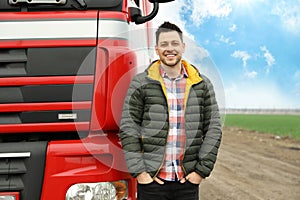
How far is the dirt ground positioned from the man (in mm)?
3366

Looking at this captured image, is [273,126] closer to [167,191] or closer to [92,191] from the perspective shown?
[167,191]

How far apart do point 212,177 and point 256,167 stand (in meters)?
1.44

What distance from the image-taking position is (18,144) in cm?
313

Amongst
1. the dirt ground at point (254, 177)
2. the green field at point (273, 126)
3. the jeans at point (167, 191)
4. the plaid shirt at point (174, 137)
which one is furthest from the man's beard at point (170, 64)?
the green field at point (273, 126)

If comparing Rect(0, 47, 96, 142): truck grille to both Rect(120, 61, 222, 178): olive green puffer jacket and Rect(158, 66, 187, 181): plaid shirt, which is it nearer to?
Rect(120, 61, 222, 178): olive green puffer jacket

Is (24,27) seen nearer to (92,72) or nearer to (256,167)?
(92,72)

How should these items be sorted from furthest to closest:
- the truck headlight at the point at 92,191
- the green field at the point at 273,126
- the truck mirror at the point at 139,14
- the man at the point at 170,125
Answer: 1. the green field at the point at 273,126
2. the truck mirror at the point at 139,14
3. the man at the point at 170,125
4. the truck headlight at the point at 92,191

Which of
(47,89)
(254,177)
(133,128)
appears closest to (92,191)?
(133,128)

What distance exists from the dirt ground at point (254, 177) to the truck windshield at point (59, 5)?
12.6ft

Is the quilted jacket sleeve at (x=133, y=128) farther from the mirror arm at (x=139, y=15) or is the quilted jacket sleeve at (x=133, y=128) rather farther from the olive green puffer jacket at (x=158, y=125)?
the mirror arm at (x=139, y=15)

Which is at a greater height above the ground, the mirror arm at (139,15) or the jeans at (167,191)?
the mirror arm at (139,15)

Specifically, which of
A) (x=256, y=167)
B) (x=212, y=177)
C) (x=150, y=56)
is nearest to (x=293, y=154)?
(x=256, y=167)

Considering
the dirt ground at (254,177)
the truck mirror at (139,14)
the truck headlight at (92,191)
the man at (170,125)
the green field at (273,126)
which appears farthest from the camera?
the green field at (273,126)

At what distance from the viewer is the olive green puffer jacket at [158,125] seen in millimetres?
3141
